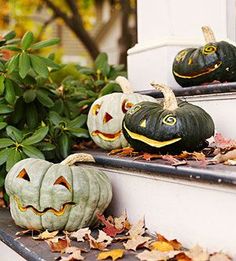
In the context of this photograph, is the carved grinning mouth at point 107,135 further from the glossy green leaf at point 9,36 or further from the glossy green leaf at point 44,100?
the glossy green leaf at point 9,36

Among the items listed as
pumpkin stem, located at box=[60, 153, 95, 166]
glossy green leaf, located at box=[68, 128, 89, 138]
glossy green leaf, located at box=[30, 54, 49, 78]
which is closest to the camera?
pumpkin stem, located at box=[60, 153, 95, 166]

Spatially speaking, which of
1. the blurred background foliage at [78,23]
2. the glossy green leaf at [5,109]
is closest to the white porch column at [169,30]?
the glossy green leaf at [5,109]

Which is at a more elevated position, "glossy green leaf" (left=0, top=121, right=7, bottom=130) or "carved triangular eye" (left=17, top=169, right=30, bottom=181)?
"glossy green leaf" (left=0, top=121, right=7, bottom=130)

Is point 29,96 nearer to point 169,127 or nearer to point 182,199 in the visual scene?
point 169,127

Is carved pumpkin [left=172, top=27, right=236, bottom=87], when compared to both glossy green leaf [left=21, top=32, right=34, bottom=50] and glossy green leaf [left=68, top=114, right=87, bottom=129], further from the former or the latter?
glossy green leaf [left=21, top=32, right=34, bottom=50]

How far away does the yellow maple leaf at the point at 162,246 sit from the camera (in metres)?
1.94

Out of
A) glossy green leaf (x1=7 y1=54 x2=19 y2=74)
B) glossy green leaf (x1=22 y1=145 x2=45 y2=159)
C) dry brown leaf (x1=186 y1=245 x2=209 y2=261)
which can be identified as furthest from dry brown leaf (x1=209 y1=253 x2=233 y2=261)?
glossy green leaf (x1=7 y1=54 x2=19 y2=74)

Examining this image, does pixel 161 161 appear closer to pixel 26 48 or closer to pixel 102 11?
pixel 26 48

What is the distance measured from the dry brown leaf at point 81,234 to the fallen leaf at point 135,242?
8.6 inches

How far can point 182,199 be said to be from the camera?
205cm

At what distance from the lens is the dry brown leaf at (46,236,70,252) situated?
81.4 inches

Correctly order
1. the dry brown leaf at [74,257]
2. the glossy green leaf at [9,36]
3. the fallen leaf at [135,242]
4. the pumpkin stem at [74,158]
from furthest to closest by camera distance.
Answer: the glossy green leaf at [9,36] → the pumpkin stem at [74,158] → the fallen leaf at [135,242] → the dry brown leaf at [74,257]

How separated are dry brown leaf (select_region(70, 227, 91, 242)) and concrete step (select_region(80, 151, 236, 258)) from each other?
237 mm

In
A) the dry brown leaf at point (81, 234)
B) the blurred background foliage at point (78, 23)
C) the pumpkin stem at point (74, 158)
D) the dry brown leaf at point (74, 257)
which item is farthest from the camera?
the blurred background foliage at point (78, 23)
